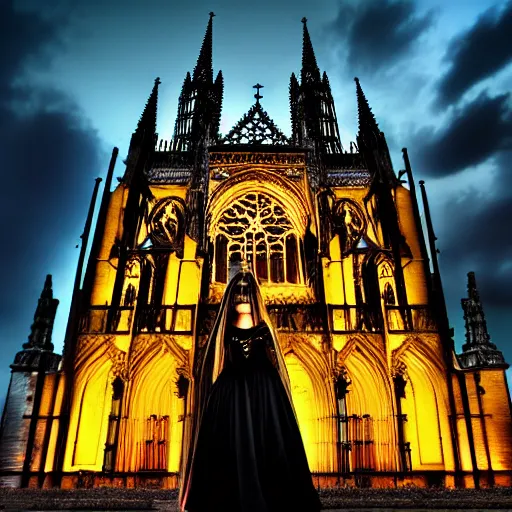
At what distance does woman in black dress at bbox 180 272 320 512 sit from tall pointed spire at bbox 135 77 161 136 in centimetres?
1511

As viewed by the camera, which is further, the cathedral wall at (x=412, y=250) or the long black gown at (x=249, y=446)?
the cathedral wall at (x=412, y=250)

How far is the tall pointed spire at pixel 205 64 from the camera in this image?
76.6ft

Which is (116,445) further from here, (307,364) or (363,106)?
(363,106)

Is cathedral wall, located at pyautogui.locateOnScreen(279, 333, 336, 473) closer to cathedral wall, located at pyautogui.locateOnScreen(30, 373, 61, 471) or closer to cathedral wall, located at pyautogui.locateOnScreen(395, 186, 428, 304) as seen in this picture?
cathedral wall, located at pyautogui.locateOnScreen(395, 186, 428, 304)

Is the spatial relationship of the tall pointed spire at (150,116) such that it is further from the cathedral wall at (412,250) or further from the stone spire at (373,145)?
the cathedral wall at (412,250)

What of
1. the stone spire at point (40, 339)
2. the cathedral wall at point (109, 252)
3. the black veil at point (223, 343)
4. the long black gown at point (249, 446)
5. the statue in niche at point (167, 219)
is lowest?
the long black gown at point (249, 446)

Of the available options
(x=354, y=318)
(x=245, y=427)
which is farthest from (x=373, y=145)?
(x=245, y=427)

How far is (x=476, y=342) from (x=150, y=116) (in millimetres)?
14726

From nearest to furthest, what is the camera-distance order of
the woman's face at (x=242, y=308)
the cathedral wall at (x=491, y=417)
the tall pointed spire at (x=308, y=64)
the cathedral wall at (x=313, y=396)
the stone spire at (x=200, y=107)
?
the woman's face at (x=242, y=308)
the cathedral wall at (x=491, y=417)
the cathedral wall at (x=313, y=396)
the stone spire at (x=200, y=107)
the tall pointed spire at (x=308, y=64)

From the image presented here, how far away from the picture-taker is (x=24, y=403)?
10969 mm

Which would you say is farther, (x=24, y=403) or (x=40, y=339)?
(x=40, y=339)

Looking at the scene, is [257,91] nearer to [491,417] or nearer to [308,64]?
[308,64]

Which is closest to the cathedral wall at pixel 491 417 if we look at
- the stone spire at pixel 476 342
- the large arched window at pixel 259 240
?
the stone spire at pixel 476 342

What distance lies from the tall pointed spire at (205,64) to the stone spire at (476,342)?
16724 millimetres
